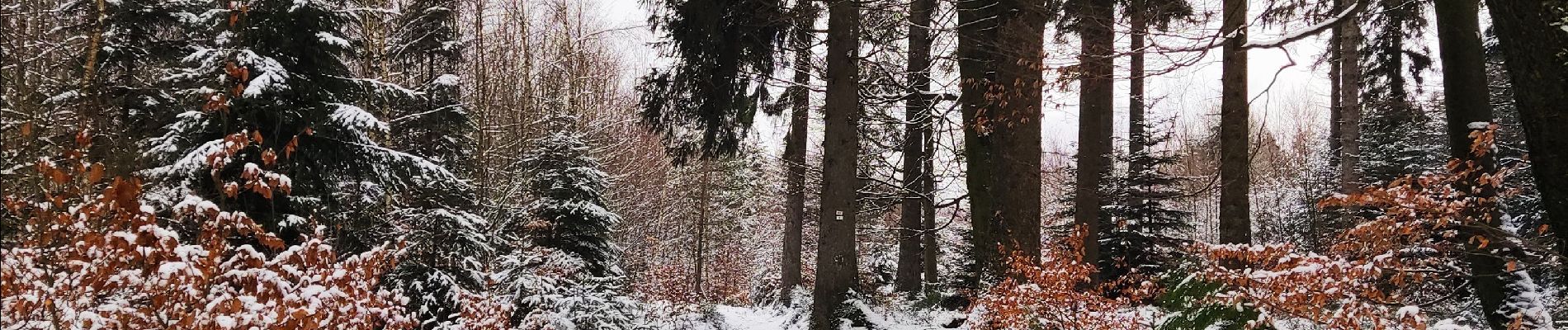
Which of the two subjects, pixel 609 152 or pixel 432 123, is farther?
pixel 609 152

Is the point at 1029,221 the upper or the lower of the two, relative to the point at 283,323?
upper

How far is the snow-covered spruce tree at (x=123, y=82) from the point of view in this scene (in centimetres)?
699

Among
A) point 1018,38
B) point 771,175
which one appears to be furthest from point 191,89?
point 771,175

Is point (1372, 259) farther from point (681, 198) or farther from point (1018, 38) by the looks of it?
point (681, 198)

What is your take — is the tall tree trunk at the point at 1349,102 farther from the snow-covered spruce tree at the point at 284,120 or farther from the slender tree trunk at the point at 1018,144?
the snow-covered spruce tree at the point at 284,120

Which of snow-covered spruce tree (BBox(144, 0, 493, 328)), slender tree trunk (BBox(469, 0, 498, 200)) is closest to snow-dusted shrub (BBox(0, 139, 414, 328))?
snow-covered spruce tree (BBox(144, 0, 493, 328))

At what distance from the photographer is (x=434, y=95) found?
10.2 metres

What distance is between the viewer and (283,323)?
11.2 ft

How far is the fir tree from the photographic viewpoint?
402 inches

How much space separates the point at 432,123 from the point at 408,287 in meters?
2.49

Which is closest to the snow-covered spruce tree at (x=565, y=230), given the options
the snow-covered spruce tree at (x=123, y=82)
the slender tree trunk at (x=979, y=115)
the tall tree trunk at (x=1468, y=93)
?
the snow-covered spruce tree at (x=123, y=82)

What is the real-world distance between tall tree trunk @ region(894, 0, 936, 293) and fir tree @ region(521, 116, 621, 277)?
4267 millimetres

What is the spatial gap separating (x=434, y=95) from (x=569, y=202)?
2340 mm

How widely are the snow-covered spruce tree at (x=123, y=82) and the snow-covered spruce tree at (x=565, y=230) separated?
12.0 ft
